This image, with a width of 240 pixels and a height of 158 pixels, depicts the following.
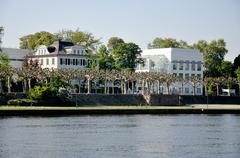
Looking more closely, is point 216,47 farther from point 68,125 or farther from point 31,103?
point 68,125

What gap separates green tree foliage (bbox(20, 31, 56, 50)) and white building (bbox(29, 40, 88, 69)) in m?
9.27

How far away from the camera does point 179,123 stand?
82.1 meters

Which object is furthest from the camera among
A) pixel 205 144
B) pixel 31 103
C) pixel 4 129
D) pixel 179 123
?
pixel 31 103

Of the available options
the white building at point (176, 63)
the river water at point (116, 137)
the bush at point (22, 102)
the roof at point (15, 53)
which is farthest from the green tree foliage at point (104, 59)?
the river water at point (116, 137)

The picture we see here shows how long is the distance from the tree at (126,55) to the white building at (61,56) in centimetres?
764

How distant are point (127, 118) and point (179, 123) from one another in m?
8.95

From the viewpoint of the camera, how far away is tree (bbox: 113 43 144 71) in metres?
140

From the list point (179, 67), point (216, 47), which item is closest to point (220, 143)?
point (179, 67)

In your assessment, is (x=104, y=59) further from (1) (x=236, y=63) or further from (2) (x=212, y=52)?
(2) (x=212, y=52)

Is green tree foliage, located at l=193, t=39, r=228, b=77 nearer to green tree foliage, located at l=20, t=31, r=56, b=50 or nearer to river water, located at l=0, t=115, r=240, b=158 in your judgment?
green tree foliage, located at l=20, t=31, r=56, b=50

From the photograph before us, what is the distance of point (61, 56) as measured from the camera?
132 metres

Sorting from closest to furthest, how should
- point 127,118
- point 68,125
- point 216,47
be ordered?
point 68,125, point 127,118, point 216,47

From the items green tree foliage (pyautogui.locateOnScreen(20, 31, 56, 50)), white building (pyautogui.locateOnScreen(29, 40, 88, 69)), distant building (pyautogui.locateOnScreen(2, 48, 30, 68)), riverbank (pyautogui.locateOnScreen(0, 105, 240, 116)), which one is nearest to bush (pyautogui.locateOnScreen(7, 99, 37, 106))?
riverbank (pyautogui.locateOnScreen(0, 105, 240, 116))

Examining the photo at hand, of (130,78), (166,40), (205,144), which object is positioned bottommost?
(205,144)
